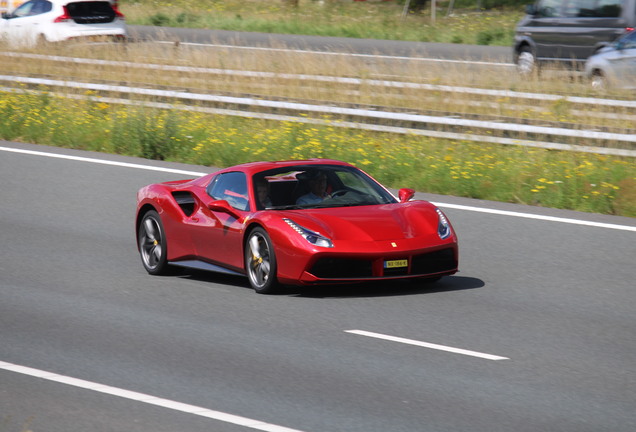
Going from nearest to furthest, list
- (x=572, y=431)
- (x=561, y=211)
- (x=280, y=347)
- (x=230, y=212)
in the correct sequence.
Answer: (x=572, y=431) < (x=280, y=347) < (x=230, y=212) < (x=561, y=211)

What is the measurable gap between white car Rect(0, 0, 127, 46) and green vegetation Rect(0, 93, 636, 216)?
5.34 m

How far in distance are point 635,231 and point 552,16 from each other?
12.4 m

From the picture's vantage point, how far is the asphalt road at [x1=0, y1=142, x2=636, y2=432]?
6.46 m

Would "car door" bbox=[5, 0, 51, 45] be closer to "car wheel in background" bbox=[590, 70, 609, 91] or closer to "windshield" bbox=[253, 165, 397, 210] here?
"car wheel in background" bbox=[590, 70, 609, 91]

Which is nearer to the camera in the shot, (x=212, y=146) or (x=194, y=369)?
(x=194, y=369)

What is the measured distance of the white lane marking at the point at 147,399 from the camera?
622 cm

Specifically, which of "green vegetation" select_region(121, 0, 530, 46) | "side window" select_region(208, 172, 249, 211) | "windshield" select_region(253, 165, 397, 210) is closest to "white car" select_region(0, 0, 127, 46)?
"green vegetation" select_region(121, 0, 530, 46)

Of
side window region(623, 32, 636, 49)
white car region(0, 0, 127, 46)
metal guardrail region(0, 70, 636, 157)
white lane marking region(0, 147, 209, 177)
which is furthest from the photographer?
white car region(0, 0, 127, 46)

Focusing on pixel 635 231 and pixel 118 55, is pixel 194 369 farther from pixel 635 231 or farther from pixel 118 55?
pixel 118 55

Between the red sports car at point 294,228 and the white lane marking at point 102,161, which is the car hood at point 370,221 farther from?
the white lane marking at point 102,161

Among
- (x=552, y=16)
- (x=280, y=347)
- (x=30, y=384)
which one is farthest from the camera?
(x=552, y=16)

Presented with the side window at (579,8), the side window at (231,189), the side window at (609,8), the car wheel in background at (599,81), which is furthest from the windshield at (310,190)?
the side window at (579,8)

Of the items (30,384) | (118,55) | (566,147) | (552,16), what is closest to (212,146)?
(566,147)

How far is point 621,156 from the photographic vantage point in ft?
49.6
